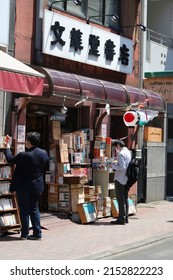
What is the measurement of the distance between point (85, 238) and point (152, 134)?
7.55m

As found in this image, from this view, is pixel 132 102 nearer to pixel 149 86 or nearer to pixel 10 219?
pixel 149 86

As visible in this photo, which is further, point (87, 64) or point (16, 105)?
point (87, 64)

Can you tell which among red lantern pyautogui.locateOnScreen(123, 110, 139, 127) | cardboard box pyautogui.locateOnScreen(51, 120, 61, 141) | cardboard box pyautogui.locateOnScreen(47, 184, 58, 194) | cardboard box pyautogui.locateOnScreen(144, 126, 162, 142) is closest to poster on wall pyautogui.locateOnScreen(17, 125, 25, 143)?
cardboard box pyautogui.locateOnScreen(51, 120, 61, 141)

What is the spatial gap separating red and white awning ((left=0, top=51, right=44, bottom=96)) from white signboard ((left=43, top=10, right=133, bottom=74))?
7.30 feet

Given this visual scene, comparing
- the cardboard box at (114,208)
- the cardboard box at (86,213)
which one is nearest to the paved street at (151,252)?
the cardboard box at (86,213)

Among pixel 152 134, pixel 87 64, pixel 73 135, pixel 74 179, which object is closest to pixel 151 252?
pixel 74 179

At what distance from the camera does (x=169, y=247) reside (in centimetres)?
1002

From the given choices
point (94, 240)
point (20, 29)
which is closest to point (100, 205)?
point (94, 240)

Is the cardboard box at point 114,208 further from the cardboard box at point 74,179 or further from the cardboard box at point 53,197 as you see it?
the cardboard box at point 53,197

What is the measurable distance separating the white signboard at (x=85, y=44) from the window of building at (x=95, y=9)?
506 millimetres

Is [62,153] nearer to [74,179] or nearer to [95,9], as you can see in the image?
[74,179]

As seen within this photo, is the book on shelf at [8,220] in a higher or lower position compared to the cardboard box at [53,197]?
lower

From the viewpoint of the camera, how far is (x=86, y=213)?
12.2 metres

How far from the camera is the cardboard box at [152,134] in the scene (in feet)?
56.1
